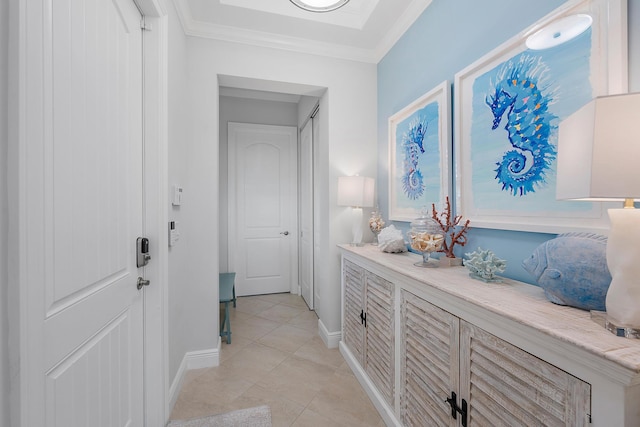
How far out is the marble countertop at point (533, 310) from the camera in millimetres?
604

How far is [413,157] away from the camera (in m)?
2.01

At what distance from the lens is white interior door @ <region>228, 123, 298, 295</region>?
3764mm

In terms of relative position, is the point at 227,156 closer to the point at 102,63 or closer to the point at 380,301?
the point at 102,63

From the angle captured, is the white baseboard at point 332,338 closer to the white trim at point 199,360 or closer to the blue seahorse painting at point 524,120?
the white trim at point 199,360

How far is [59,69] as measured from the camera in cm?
84

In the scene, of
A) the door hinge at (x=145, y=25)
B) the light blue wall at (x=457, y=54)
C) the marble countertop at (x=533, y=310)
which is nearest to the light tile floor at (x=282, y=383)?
the marble countertop at (x=533, y=310)

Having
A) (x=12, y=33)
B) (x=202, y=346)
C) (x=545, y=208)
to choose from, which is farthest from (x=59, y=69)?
(x=202, y=346)

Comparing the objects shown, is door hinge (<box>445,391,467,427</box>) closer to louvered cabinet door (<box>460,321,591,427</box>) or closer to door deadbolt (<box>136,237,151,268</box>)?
louvered cabinet door (<box>460,321,591,427</box>)

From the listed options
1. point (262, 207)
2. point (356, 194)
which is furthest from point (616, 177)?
point (262, 207)

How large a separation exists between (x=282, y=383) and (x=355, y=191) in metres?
1.50

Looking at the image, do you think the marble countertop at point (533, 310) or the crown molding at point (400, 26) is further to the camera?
the crown molding at point (400, 26)

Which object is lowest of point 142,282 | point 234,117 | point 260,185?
point 142,282

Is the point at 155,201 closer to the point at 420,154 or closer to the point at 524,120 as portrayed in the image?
the point at 420,154

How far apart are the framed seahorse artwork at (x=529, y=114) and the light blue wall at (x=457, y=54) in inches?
2.3
